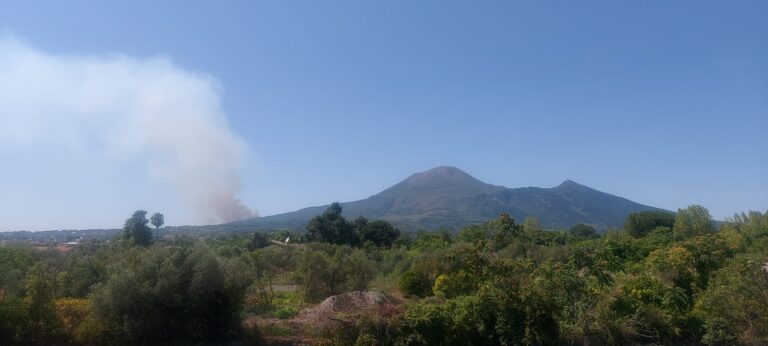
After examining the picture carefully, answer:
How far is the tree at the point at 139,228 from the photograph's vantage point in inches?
1675

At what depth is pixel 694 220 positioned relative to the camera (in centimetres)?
5875

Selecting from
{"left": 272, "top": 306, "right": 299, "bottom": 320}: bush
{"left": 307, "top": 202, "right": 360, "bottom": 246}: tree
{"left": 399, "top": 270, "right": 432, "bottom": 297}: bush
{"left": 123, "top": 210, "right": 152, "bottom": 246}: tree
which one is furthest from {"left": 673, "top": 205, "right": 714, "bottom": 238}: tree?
{"left": 123, "top": 210, "right": 152, "bottom": 246}: tree

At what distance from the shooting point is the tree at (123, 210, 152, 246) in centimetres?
4254

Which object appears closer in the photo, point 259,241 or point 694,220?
point 259,241

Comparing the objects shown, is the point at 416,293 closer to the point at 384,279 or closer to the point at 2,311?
the point at 384,279

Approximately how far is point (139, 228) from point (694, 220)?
57824mm

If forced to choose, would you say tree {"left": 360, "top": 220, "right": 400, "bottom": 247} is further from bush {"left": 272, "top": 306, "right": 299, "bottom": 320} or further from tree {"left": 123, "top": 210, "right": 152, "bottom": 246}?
bush {"left": 272, "top": 306, "right": 299, "bottom": 320}

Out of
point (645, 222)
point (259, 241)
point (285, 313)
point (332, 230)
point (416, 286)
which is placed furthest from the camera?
point (645, 222)

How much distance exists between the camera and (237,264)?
1625 cm

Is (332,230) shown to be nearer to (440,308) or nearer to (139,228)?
(139,228)

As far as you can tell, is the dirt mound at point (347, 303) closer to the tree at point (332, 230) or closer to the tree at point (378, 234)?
the tree at point (332, 230)

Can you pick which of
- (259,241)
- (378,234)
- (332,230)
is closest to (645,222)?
(378,234)

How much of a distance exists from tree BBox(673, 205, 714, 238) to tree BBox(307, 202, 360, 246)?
34045 millimetres

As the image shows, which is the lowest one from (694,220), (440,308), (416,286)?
(416,286)
